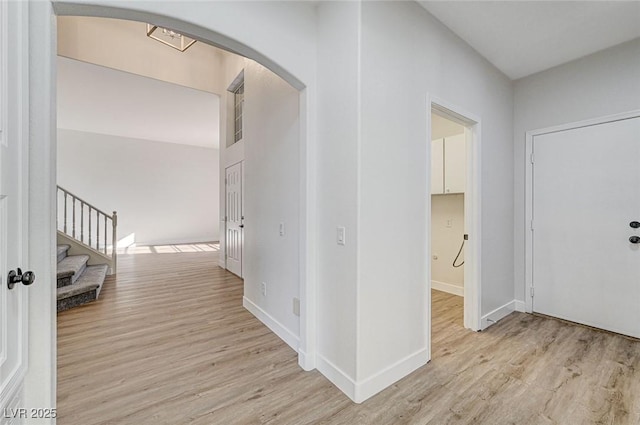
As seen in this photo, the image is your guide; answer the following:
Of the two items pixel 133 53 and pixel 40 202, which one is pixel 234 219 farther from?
pixel 40 202

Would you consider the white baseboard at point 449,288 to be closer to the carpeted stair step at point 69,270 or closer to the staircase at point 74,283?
the staircase at point 74,283

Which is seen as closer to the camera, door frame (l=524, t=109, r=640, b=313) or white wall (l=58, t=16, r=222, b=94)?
door frame (l=524, t=109, r=640, b=313)

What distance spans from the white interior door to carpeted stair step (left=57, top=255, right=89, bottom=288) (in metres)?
5.50

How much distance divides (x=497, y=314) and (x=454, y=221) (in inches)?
52.4

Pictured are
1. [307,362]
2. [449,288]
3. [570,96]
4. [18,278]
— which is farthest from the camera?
[449,288]

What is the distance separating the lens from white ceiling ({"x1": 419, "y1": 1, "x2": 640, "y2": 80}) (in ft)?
6.81

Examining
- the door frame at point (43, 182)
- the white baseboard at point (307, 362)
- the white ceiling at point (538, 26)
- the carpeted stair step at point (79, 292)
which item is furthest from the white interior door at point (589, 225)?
the carpeted stair step at point (79, 292)

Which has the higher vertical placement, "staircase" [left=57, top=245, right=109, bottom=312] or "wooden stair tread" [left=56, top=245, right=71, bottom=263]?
"wooden stair tread" [left=56, top=245, right=71, bottom=263]

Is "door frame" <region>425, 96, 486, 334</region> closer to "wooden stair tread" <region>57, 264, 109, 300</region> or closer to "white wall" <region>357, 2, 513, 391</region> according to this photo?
"white wall" <region>357, 2, 513, 391</region>

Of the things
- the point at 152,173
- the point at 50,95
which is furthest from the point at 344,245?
the point at 152,173

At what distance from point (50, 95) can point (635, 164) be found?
13.6ft

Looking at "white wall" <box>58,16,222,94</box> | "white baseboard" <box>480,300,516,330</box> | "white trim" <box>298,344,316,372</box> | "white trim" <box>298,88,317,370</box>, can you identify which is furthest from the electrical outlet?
"white wall" <box>58,16,222,94</box>

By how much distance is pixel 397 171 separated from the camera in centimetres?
192

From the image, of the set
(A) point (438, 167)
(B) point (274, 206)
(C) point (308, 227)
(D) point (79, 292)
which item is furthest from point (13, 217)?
(A) point (438, 167)
